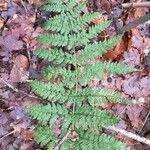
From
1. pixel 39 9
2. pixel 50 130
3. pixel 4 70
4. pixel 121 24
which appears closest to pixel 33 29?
pixel 39 9

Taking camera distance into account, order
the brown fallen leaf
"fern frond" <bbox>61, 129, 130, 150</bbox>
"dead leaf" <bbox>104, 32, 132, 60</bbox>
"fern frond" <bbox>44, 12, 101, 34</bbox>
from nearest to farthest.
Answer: "fern frond" <bbox>61, 129, 130, 150</bbox> → "fern frond" <bbox>44, 12, 101, 34</bbox> → the brown fallen leaf → "dead leaf" <bbox>104, 32, 132, 60</bbox>

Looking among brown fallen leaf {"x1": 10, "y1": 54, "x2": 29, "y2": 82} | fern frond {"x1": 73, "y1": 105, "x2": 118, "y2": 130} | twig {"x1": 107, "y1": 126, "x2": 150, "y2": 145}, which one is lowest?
twig {"x1": 107, "y1": 126, "x2": 150, "y2": 145}

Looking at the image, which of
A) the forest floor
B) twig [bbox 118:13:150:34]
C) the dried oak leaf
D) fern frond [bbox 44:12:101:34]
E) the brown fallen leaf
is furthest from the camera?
the dried oak leaf

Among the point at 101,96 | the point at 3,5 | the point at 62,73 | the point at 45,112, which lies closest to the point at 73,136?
the point at 45,112

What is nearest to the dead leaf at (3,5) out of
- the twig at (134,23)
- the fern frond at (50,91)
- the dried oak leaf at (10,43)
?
the dried oak leaf at (10,43)

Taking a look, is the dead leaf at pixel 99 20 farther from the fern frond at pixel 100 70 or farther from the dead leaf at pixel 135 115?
the dead leaf at pixel 135 115

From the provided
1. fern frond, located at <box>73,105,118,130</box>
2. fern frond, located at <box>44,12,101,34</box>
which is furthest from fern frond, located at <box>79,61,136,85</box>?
fern frond, located at <box>44,12,101,34</box>

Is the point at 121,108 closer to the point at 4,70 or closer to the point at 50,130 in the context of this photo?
the point at 50,130

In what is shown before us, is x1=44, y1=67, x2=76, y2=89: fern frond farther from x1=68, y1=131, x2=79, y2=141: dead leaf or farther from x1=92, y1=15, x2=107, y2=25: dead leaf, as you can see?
x1=92, y1=15, x2=107, y2=25: dead leaf
